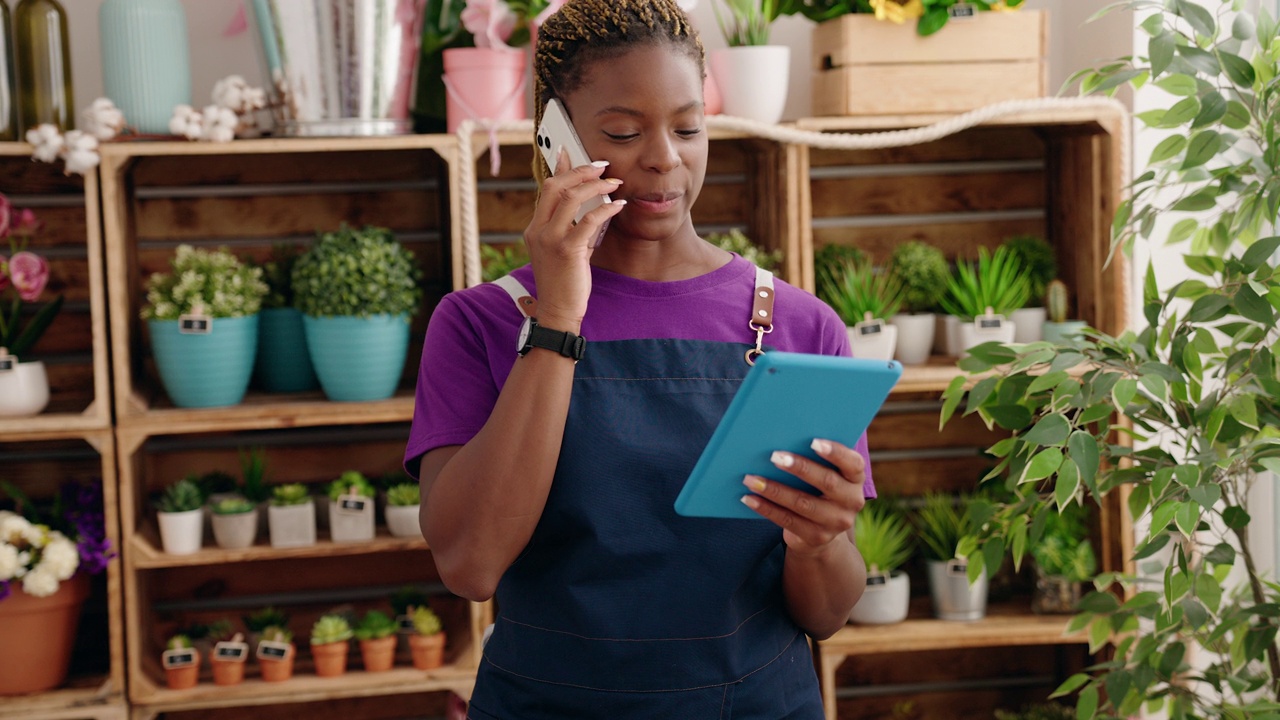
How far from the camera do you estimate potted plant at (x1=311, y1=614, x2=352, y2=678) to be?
2.35 meters

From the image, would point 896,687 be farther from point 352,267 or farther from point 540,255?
point 540,255

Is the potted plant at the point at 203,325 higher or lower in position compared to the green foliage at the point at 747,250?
lower

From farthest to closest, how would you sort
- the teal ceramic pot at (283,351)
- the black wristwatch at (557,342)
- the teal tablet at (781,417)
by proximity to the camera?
the teal ceramic pot at (283,351) < the black wristwatch at (557,342) < the teal tablet at (781,417)

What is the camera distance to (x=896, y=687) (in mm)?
2834

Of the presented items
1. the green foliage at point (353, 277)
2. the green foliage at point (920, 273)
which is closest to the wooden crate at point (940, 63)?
the green foliage at point (920, 273)

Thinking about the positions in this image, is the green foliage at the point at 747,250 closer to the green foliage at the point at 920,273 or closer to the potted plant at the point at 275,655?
the green foliage at the point at 920,273

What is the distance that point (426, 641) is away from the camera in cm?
238

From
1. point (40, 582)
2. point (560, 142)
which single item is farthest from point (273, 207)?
point (560, 142)

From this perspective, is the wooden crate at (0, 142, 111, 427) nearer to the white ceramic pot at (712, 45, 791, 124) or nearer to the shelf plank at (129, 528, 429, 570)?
the shelf plank at (129, 528, 429, 570)

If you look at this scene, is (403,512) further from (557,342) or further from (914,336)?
(557,342)

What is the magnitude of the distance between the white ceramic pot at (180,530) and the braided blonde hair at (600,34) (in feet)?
4.63

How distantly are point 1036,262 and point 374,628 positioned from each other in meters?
1.62

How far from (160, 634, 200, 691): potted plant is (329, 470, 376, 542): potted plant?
1.16 feet

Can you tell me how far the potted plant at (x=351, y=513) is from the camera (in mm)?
2367
